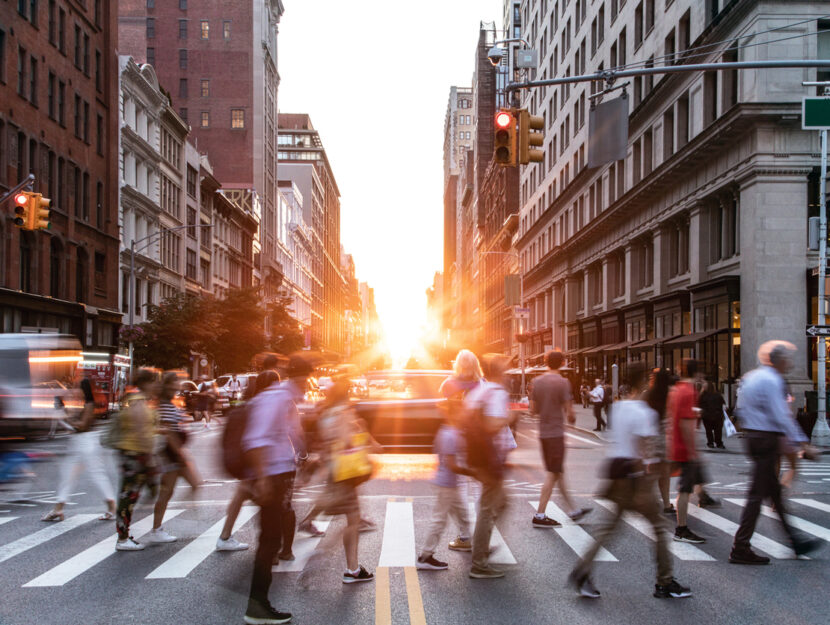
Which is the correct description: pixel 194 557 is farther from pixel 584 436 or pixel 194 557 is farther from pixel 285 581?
pixel 584 436

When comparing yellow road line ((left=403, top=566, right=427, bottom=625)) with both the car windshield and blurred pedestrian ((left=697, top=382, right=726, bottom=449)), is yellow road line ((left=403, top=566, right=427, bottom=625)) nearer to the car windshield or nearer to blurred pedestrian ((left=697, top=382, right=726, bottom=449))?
the car windshield

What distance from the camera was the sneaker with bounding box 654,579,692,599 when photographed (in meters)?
6.84

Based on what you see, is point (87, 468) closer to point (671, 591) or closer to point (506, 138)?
point (671, 591)

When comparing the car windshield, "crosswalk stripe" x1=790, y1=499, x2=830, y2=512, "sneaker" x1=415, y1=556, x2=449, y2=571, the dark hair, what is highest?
the dark hair

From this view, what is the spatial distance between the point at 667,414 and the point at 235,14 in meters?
90.3

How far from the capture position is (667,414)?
8.57 meters

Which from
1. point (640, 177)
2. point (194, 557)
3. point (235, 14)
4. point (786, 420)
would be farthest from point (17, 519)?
point (235, 14)

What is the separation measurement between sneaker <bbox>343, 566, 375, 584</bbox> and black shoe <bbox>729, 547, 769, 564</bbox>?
3618mm

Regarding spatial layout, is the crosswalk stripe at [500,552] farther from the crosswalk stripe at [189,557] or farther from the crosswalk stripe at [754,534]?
the crosswalk stripe at [189,557]

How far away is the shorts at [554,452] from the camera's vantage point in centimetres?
995

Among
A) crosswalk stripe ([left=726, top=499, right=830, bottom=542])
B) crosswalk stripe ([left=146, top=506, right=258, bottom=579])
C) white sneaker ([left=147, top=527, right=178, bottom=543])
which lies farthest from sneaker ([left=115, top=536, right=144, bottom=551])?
crosswalk stripe ([left=726, top=499, right=830, bottom=542])

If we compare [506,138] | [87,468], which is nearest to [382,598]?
[87,468]

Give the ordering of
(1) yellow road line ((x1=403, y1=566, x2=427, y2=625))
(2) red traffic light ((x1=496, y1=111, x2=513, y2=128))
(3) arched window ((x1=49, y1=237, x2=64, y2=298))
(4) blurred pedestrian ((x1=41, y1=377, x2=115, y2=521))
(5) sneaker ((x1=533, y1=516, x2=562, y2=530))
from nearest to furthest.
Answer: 1. (1) yellow road line ((x1=403, y1=566, x2=427, y2=625))
2. (5) sneaker ((x1=533, y1=516, x2=562, y2=530))
3. (4) blurred pedestrian ((x1=41, y1=377, x2=115, y2=521))
4. (2) red traffic light ((x1=496, y1=111, x2=513, y2=128))
5. (3) arched window ((x1=49, y1=237, x2=64, y2=298))

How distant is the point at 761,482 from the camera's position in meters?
7.98
